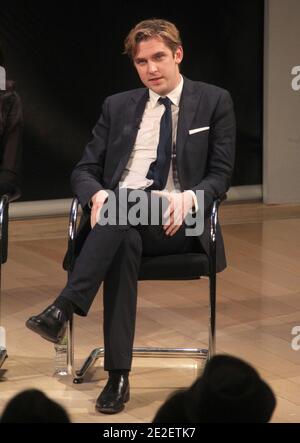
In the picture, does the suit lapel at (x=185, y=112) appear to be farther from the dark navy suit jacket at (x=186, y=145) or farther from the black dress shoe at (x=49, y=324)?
the black dress shoe at (x=49, y=324)

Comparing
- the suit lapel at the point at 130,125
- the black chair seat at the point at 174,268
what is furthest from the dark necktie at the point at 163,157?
Result: the black chair seat at the point at 174,268

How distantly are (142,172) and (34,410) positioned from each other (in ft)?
8.22

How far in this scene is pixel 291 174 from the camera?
611 cm

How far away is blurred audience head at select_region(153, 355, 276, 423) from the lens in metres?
1.07

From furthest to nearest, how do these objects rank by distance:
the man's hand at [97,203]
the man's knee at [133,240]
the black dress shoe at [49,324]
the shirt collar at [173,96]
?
the shirt collar at [173,96] < the man's hand at [97,203] < the man's knee at [133,240] < the black dress shoe at [49,324]

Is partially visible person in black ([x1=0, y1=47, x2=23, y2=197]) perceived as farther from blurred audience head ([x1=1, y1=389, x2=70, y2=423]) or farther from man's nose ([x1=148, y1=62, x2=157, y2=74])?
blurred audience head ([x1=1, y1=389, x2=70, y2=423])

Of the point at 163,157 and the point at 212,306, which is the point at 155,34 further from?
the point at 212,306

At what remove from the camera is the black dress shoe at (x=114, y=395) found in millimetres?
3158

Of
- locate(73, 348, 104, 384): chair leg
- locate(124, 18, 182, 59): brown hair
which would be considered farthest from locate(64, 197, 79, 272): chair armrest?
locate(124, 18, 182, 59): brown hair

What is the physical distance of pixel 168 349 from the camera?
3607 mm

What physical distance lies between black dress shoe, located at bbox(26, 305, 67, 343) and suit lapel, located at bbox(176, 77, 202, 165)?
0.73 metres

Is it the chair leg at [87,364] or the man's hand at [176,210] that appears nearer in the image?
the man's hand at [176,210]
